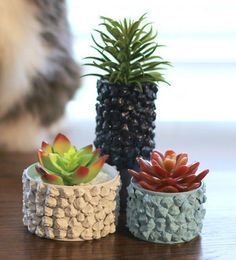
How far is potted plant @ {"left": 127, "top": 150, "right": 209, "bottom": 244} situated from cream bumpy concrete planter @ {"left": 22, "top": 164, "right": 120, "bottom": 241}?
3cm

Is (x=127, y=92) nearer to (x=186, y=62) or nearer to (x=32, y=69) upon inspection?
(x=32, y=69)

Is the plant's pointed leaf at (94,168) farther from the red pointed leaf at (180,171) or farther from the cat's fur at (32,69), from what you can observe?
the cat's fur at (32,69)

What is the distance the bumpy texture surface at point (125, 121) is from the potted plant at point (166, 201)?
52 mm

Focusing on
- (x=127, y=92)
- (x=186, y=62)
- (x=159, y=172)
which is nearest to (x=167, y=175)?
(x=159, y=172)

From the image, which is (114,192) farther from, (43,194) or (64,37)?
(64,37)

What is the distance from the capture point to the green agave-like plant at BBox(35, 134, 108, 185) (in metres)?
0.66

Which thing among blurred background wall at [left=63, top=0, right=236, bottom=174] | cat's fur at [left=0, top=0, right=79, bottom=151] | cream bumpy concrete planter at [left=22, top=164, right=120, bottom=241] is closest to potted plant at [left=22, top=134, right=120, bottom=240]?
cream bumpy concrete planter at [left=22, top=164, right=120, bottom=241]

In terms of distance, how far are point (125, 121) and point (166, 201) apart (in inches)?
4.6

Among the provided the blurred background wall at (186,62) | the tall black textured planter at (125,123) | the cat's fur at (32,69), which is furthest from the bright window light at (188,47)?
the tall black textured planter at (125,123)

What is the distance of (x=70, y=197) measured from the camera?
0.65 metres

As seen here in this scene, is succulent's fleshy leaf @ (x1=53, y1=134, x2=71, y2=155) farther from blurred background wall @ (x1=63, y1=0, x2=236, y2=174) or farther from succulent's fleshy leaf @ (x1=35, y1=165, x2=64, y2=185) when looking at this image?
blurred background wall @ (x1=63, y1=0, x2=236, y2=174)

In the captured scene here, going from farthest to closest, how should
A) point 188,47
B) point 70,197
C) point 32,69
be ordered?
point 188,47 < point 32,69 < point 70,197

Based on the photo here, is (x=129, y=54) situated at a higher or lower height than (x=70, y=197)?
higher

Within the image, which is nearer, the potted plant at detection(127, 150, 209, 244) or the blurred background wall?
the potted plant at detection(127, 150, 209, 244)
